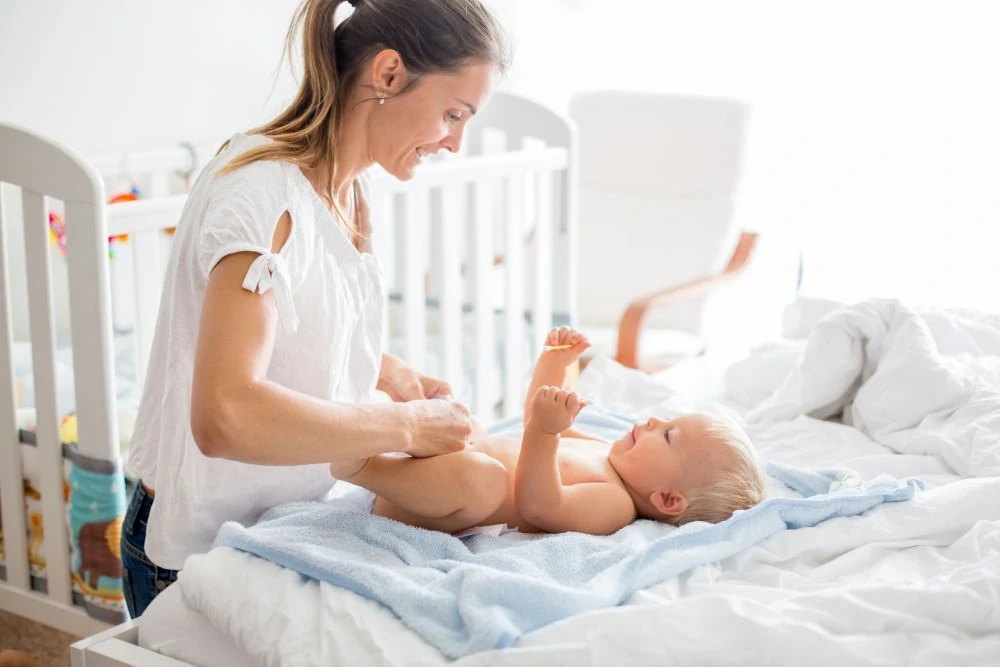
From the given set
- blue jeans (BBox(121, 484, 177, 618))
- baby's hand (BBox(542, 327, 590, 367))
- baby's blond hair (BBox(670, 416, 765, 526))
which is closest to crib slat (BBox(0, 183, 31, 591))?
blue jeans (BBox(121, 484, 177, 618))

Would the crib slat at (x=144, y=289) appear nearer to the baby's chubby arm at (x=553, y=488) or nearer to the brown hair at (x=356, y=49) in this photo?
the brown hair at (x=356, y=49)

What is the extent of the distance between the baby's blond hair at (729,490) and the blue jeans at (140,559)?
2.28 ft

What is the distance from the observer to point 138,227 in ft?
6.15

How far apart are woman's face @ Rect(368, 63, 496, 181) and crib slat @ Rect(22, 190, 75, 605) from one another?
0.72m

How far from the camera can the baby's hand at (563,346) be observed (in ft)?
5.78

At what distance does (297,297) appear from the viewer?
1332 mm

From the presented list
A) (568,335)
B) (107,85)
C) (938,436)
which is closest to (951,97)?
(938,436)

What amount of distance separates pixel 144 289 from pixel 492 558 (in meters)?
1.09

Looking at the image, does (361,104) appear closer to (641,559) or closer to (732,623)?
(641,559)

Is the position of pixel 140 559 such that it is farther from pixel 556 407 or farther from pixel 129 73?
pixel 129 73

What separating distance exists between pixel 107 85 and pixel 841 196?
2.15 m

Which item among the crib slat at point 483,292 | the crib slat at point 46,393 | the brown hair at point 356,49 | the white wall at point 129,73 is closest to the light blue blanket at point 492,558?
the brown hair at point 356,49

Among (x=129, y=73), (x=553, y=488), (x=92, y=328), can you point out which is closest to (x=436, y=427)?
(x=553, y=488)

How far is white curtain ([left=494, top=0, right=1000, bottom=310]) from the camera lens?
10.7ft
